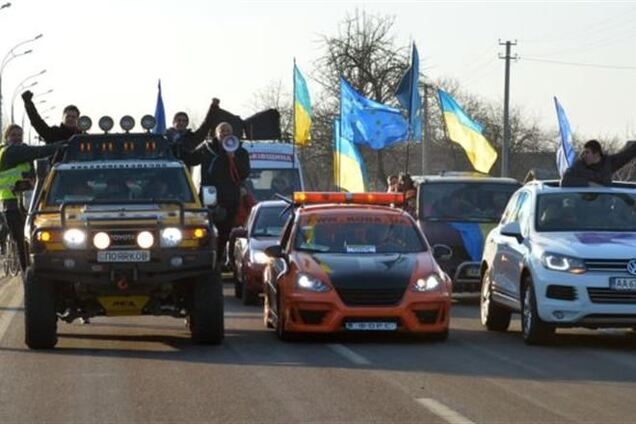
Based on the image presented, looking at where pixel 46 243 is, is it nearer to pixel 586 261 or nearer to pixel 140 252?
pixel 140 252

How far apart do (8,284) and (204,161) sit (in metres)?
4.68

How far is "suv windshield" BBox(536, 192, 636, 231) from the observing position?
16391 mm

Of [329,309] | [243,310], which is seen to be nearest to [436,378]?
[329,309]

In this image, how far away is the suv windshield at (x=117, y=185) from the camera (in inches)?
630

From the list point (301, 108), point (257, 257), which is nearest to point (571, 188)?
point (257, 257)

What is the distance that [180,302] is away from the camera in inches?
610

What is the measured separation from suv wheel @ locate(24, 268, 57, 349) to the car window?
300 inches

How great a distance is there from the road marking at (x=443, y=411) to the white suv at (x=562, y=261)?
414cm

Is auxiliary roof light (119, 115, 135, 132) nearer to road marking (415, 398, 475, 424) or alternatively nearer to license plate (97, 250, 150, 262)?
license plate (97, 250, 150, 262)

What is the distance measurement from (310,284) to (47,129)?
5.20 meters

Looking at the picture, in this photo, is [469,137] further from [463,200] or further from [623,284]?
[623,284]

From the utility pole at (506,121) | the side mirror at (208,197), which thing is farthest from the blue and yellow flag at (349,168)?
the utility pole at (506,121)

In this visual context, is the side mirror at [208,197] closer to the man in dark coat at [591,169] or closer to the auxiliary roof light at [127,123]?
the auxiliary roof light at [127,123]

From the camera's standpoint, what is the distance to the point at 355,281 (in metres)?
15.4
